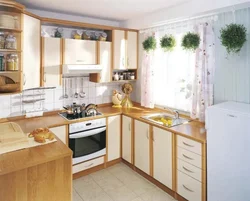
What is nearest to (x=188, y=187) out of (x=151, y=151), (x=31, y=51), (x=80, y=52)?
(x=151, y=151)

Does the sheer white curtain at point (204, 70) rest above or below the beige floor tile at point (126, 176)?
above

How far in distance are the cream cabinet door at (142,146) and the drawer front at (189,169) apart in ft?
1.84

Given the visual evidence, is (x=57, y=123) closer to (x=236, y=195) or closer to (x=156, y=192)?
(x=156, y=192)

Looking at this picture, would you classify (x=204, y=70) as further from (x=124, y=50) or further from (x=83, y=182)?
(x=83, y=182)

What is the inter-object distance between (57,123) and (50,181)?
113cm

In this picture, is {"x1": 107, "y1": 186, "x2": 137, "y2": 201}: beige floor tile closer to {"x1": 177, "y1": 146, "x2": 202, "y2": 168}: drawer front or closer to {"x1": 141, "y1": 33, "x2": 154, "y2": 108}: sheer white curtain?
{"x1": 177, "y1": 146, "x2": 202, "y2": 168}: drawer front

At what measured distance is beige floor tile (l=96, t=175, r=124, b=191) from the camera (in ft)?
9.59

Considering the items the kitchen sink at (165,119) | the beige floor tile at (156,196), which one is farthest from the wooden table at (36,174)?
the kitchen sink at (165,119)

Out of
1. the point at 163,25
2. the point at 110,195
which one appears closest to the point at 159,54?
the point at 163,25

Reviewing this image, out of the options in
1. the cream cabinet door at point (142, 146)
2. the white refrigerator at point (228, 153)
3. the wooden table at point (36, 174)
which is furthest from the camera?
the cream cabinet door at point (142, 146)

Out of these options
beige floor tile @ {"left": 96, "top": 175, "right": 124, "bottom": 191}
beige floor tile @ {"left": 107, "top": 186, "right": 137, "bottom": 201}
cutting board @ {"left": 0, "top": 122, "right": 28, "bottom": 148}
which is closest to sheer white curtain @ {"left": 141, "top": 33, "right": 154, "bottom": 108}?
beige floor tile @ {"left": 96, "top": 175, "right": 124, "bottom": 191}

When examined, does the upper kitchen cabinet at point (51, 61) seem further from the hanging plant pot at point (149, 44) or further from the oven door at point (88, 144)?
the hanging plant pot at point (149, 44)

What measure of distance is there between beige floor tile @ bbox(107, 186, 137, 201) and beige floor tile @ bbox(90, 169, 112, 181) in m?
0.37

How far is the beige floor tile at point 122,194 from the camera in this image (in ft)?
8.83
